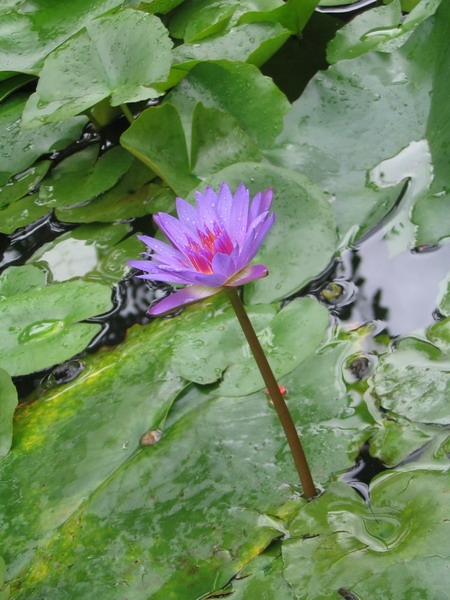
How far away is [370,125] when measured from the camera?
169 centimetres

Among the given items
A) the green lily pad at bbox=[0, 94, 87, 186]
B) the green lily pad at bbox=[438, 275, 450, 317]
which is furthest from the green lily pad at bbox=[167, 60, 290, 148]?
the green lily pad at bbox=[438, 275, 450, 317]

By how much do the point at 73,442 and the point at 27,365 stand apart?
25 cm

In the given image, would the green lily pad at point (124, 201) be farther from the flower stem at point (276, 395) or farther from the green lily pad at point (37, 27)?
the flower stem at point (276, 395)

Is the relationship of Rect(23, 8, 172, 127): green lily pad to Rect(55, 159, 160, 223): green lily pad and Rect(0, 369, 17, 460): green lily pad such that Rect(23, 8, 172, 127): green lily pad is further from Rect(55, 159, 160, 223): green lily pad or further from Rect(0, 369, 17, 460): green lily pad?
Rect(0, 369, 17, 460): green lily pad

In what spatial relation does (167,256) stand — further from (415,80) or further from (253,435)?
(415,80)

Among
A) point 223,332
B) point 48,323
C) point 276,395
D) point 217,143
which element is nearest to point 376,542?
point 276,395

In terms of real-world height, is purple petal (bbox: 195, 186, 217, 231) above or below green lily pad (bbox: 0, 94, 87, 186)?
above

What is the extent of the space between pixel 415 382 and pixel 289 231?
45cm

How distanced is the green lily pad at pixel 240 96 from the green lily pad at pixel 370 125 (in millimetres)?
74

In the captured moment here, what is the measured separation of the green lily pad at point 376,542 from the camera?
3.16 ft

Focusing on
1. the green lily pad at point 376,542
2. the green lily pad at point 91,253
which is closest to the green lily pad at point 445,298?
the green lily pad at point 376,542

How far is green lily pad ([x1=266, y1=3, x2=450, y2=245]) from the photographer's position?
161cm

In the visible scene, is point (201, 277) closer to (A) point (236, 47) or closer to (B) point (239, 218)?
(B) point (239, 218)

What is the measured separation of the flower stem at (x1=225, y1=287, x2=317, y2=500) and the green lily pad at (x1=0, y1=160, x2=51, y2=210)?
50.0 inches
